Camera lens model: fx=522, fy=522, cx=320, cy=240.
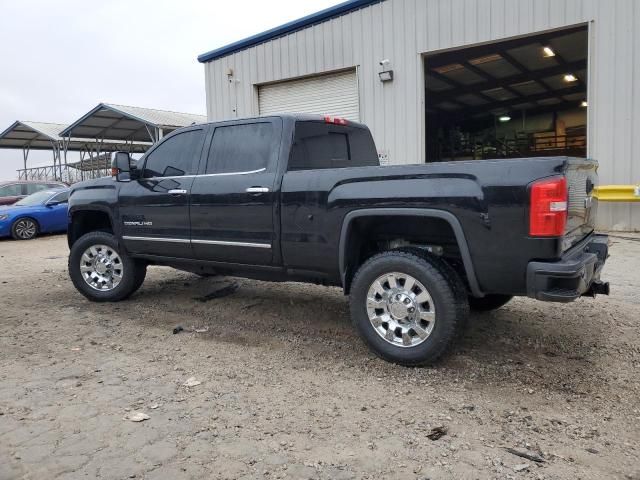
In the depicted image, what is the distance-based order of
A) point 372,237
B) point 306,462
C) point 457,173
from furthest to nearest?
point 372,237 → point 457,173 → point 306,462

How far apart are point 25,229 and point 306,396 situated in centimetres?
1249

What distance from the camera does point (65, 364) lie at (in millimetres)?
4066

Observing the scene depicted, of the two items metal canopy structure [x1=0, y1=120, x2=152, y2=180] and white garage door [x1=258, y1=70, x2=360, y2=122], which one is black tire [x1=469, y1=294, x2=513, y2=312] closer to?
white garage door [x1=258, y1=70, x2=360, y2=122]

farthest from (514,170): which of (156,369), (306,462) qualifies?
(156,369)

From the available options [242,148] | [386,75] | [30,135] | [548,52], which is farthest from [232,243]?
[30,135]

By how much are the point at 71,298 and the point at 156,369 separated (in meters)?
3.01

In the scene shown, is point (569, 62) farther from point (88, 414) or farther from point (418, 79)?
point (88, 414)

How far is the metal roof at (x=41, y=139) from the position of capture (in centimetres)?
2509

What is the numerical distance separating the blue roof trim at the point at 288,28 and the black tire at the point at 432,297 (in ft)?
29.8

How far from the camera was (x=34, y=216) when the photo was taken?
13.5 m

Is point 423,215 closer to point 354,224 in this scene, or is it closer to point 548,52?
point 354,224

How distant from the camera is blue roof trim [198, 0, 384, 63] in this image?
1145cm

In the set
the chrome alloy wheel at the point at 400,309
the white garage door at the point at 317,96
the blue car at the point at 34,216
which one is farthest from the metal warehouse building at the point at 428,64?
the chrome alloy wheel at the point at 400,309

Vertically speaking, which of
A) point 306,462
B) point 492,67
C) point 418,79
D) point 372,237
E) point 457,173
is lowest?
point 306,462
